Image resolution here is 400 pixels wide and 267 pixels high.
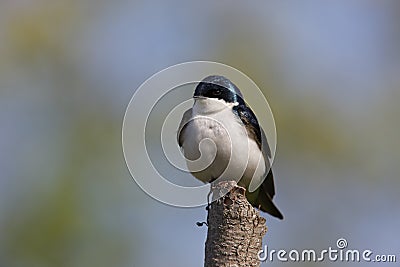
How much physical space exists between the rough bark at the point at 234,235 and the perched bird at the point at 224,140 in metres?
0.67

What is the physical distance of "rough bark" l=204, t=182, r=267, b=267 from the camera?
2.31 m

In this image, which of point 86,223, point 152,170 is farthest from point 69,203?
point 152,170

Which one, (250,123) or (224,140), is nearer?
(224,140)

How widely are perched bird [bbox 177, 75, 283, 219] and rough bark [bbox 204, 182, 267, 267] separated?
669mm

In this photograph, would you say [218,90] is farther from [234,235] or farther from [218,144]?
[234,235]

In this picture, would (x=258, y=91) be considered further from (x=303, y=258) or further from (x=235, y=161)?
(x=235, y=161)

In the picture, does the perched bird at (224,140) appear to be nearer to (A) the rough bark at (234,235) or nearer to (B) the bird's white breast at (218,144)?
(B) the bird's white breast at (218,144)

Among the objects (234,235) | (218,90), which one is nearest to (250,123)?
(218,90)

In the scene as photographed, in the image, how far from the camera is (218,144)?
310cm

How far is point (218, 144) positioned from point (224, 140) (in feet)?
0.09

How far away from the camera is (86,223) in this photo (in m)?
4.10

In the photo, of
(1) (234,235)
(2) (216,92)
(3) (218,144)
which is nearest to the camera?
(1) (234,235)

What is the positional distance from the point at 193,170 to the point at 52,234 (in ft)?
4.07

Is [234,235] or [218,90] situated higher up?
[218,90]
